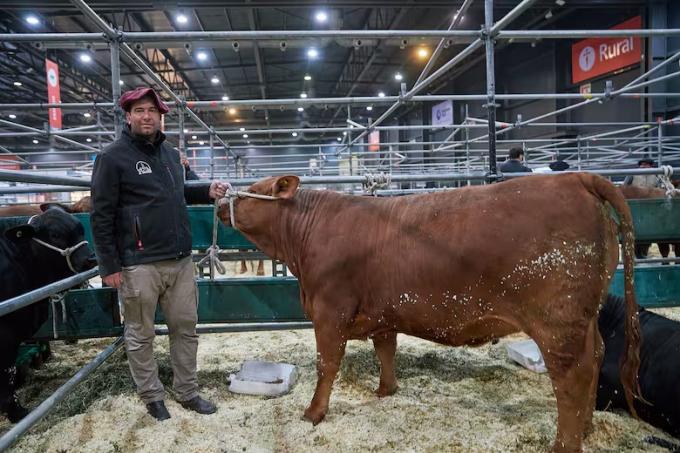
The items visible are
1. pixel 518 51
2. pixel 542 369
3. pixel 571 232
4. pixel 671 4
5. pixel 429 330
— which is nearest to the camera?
pixel 571 232

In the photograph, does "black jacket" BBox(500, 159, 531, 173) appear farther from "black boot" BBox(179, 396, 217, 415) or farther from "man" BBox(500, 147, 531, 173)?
"black boot" BBox(179, 396, 217, 415)

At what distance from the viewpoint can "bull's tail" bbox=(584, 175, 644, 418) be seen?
219 centimetres

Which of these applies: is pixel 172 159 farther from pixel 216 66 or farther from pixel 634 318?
pixel 216 66

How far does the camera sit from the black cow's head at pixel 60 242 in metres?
3.28

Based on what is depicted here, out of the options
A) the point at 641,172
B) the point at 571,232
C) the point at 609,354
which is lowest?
the point at 609,354

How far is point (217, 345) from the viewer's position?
174 inches

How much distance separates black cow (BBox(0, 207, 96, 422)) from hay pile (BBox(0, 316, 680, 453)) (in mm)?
414

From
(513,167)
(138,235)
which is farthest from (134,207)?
(513,167)

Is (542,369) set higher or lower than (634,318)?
lower

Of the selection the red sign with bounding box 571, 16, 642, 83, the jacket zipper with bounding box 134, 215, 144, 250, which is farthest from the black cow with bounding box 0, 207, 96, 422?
the red sign with bounding box 571, 16, 642, 83

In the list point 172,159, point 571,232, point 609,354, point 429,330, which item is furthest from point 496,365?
point 172,159

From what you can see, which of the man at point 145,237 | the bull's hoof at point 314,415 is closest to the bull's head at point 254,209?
the man at point 145,237

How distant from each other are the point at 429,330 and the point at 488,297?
426 millimetres

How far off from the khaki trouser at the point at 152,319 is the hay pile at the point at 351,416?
19cm
